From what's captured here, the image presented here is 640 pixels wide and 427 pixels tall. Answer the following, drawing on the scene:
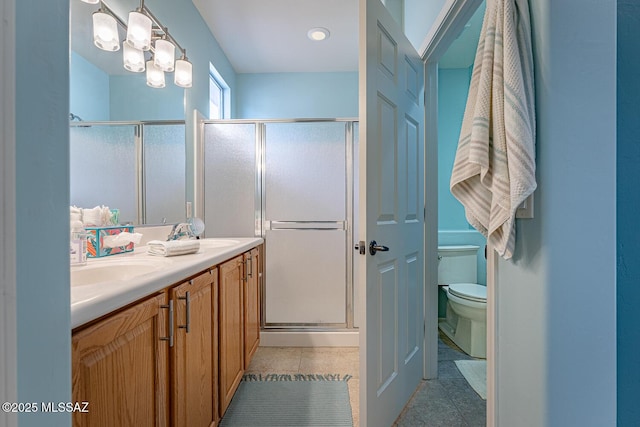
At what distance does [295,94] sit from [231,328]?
2.73 meters

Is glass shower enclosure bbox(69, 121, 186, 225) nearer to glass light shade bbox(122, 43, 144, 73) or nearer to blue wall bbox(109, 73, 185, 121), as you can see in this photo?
blue wall bbox(109, 73, 185, 121)

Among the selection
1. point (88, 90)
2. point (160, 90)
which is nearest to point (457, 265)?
point (160, 90)

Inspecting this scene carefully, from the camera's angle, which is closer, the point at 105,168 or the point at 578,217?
the point at 578,217

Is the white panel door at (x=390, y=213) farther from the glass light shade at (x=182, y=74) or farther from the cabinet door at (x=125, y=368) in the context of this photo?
the glass light shade at (x=182, y=74)

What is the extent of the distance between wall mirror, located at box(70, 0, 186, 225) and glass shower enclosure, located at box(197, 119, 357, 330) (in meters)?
0.42

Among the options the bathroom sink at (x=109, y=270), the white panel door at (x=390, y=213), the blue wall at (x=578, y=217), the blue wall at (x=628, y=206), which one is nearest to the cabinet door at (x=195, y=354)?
the bathroom sink at (x=109, y=270)

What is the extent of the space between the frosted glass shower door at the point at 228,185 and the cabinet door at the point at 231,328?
2.48 feet

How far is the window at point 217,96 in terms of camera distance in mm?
2723

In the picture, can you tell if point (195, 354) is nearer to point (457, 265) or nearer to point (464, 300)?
point (464, 300)

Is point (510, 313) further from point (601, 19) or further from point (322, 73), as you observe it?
point (322, 73)

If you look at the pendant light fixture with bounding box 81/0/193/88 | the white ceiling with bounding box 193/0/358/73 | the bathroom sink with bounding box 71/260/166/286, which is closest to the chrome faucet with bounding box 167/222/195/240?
the bathroom sink with bounding box 71/260/166/286

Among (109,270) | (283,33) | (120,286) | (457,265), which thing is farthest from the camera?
(283,33)

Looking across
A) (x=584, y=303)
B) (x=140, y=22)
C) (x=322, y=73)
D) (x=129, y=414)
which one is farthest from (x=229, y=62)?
(x=584, y=303)

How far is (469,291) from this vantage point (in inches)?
80.9
